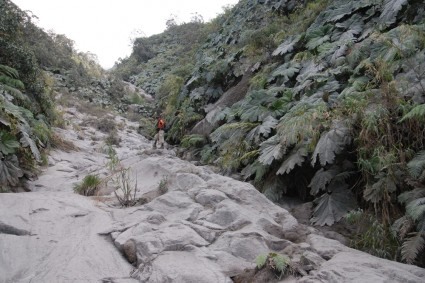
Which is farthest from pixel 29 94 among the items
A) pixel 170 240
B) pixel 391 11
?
pixel 391 11

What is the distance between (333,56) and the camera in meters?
7.04

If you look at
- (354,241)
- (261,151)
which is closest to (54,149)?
(261,151)

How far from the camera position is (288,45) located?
884cm

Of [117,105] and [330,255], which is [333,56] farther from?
[117,105]

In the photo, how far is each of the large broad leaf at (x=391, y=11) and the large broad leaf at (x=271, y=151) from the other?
3.26 m

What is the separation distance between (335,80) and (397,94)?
179 centimetres

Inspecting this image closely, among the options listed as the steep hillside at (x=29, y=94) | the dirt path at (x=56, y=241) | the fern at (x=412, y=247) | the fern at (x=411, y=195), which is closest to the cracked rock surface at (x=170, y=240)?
the dirt path at (x=56, y=241)

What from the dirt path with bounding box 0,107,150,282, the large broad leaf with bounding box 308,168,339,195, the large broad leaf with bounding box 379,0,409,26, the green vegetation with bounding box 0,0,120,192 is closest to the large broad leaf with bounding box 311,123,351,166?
the large broad leaf with bounding box 308,168,339,195

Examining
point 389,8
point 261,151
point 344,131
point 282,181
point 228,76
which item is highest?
point 389,8

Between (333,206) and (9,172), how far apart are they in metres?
4.62

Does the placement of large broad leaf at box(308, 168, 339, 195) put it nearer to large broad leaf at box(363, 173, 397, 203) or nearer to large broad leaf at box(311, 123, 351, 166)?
large broad leaf at box(311, 123, 351, 166)

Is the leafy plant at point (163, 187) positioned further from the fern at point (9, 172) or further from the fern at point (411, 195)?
the fern at point (411, 195)

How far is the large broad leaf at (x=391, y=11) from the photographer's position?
255 inches

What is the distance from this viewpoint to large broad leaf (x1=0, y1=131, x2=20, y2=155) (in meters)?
5.50
